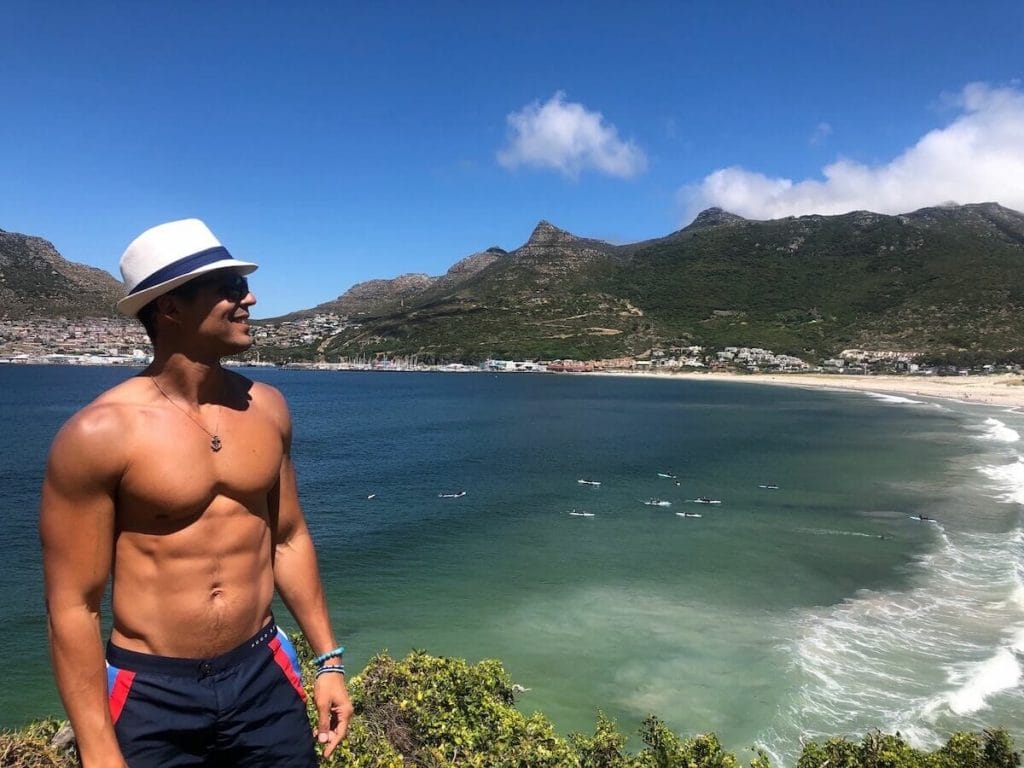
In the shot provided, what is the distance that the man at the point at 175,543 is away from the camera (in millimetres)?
2016


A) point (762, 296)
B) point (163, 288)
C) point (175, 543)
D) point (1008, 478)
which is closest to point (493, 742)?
point (175, 543)

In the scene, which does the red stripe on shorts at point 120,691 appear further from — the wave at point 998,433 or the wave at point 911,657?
the wave at point 998,433

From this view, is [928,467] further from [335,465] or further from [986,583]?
[335,465]

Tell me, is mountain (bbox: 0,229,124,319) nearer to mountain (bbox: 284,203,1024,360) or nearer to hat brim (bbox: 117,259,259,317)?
mountain (bbox: 284,203,1024,360)

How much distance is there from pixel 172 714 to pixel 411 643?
1312 cm

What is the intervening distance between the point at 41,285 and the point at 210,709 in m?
204

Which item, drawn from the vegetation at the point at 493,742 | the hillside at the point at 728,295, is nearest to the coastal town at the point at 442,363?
the hillside at the point at 728,295

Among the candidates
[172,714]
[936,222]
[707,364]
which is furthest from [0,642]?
[936,222]

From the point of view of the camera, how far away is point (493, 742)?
23.2 feet

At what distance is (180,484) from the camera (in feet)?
7.20

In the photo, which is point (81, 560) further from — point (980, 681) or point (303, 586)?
point (980, 681)

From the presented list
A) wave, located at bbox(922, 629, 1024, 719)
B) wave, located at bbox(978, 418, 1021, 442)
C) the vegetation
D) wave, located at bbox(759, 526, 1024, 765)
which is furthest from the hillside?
the vegetation

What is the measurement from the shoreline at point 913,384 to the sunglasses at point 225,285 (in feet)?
280

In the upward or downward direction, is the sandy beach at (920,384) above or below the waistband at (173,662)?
below
